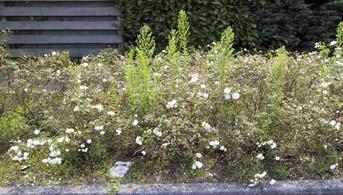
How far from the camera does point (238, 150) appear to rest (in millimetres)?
3107

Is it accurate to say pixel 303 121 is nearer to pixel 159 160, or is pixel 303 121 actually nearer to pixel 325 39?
pixel 159 160

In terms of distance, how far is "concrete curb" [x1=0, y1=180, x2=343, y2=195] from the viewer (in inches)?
115

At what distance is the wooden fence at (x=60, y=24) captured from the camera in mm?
6055

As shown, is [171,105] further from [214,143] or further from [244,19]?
[244,19]

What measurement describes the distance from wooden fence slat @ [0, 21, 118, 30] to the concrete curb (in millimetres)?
3379

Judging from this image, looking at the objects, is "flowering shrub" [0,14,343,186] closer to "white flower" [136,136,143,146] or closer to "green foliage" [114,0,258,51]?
"white flower" [136,136,143,146]

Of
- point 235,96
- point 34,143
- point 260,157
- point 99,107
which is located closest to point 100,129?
point 99,107

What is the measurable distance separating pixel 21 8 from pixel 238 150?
153 inches

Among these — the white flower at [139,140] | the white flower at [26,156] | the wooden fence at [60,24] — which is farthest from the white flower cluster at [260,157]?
the wooden fence at [60,24]

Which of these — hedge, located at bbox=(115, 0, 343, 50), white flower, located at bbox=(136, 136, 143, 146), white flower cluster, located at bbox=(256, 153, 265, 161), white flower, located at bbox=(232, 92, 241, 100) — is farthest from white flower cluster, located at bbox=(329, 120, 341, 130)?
hedge, located at bbox=(115, 0, 343, 50)

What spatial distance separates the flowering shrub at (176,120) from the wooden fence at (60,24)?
95.8 inches

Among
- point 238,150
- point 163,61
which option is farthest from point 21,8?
point 238,150

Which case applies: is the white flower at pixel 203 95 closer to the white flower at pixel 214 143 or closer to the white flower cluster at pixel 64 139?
the white flower at pixel 214 143

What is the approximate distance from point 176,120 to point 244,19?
3.03 m
